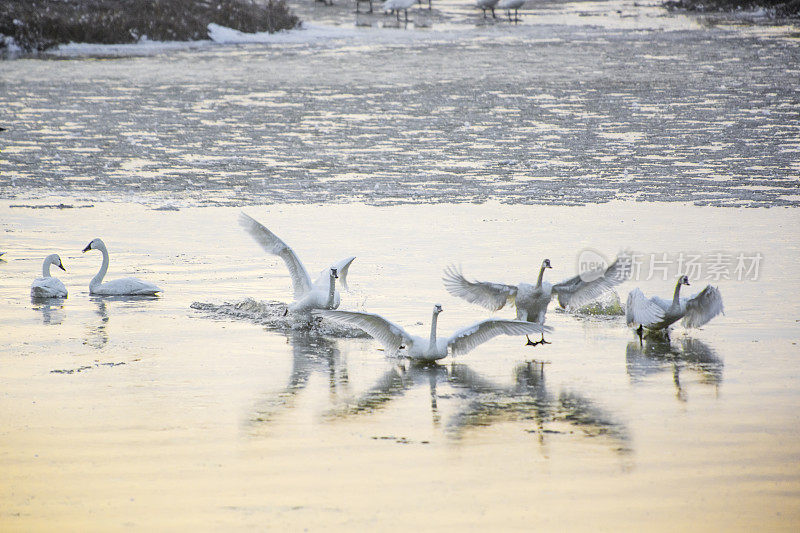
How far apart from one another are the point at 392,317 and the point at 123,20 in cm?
3039

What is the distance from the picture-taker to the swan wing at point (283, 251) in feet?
30.3

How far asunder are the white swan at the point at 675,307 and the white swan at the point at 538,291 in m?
0.25

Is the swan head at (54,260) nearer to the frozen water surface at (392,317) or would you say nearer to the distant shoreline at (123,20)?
the frozen water surface at (392,317)

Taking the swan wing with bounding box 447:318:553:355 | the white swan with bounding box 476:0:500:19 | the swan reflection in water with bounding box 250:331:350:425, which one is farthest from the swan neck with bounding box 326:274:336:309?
the white swan with bounding box 476:0:500:19

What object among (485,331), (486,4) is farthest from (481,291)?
(486,4)

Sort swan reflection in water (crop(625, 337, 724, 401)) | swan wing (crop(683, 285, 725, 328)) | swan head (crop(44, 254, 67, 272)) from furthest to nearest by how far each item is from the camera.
Result: swan head (crop(44, 254, 67, 272)), swan wing (crop(683, 285, 725, 328)), swan reflection in water (crop(625, 337, 724, 401))

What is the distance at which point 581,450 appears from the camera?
255 inches

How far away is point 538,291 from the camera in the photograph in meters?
8.65

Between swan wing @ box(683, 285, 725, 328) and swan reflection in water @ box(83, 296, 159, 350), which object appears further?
swan reflection in water @ box(83, 296, 159, 350)

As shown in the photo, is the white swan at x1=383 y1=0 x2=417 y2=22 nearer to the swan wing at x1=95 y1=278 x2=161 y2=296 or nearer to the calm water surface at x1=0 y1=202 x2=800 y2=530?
the calm water surface at x1=0 y1=202 x2=800 y2=530

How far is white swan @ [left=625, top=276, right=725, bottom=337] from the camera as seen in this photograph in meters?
8.54

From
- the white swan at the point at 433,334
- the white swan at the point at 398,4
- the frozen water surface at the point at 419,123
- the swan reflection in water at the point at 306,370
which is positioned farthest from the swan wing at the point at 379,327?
the white swan at the point at 398,4

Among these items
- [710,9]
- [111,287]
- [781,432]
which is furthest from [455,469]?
[710,9]

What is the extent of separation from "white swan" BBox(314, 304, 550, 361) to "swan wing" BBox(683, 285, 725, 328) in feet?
4.01
